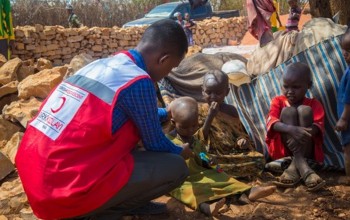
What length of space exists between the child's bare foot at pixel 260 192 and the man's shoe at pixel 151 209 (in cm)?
54

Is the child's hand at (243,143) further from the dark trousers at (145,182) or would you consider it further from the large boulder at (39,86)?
the large boulder at (39,86)

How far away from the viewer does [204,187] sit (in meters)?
2.82

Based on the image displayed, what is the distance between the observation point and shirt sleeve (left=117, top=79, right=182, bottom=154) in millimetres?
2111

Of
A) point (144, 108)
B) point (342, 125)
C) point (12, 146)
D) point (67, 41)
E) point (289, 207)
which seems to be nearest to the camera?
point (144, 108)

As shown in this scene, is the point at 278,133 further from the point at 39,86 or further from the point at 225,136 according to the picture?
the point at 39,86

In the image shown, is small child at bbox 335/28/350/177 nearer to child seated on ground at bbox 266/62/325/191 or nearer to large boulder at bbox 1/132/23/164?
child seated on ground at bbox 266/62/325/191

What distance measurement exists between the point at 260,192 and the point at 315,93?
4.26 ft

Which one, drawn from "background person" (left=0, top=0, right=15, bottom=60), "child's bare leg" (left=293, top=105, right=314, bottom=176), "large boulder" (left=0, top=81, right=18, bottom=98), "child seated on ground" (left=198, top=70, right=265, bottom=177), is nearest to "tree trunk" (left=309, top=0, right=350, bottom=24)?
"child seated on ground" (left=198, top=70, right=265, bottom=177)

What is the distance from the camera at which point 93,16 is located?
59.6 feet

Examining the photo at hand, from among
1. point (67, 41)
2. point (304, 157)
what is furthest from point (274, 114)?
point (67, 41)

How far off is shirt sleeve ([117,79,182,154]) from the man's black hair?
0.26m

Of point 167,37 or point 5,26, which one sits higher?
point 167,37

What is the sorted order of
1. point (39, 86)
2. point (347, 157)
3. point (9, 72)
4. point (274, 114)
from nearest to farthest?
1. point (347, 157)
2. point (274, 114)
3. point (39, 86)
4. point (9, 72)

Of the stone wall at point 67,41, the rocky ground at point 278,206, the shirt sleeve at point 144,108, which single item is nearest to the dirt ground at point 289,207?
the rocky ground at point 278,206
